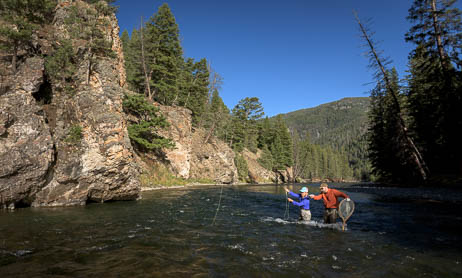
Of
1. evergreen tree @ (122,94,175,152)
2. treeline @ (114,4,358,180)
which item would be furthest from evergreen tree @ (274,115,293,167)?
evergreen tree @ (122,94,175,152)

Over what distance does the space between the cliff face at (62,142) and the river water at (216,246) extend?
1.71m

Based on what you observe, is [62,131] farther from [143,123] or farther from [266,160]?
[266,160]

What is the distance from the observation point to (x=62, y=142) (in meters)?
13.7

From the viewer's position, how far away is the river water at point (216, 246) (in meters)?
5.22

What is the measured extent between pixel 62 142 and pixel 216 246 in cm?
1189

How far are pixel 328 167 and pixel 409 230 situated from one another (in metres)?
112

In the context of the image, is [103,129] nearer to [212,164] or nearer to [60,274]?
[60,274]

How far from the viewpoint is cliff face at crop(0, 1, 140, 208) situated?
11758 millimetres

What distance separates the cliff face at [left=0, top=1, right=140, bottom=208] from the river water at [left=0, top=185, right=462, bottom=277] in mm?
1705

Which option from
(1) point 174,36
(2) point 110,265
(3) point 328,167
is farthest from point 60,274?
(3) point 328,167

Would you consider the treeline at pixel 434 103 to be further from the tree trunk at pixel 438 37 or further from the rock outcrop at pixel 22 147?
the rock outcrop at pixel 22 147

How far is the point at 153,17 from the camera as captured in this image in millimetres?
36438

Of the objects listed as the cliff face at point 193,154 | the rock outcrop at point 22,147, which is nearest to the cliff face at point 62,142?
the rock outcrop at point 22,147

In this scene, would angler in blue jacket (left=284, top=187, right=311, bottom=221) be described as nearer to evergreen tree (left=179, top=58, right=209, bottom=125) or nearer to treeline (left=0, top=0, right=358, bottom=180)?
treeline (left=0, top=0, right=358, bottom=180)
